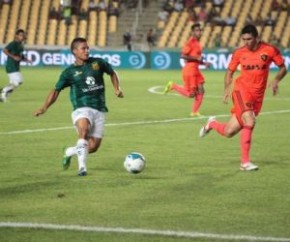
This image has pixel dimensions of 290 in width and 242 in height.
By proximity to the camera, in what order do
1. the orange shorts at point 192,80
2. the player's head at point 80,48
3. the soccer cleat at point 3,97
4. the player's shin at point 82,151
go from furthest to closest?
the soccer cleat at point 3,97, the orange shorts at point 192,80, the player's head at point 80,48, the player's shin at point 82,151

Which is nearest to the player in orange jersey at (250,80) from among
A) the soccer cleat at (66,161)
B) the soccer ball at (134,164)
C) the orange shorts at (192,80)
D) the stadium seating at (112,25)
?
the soccer ball at (134,164)

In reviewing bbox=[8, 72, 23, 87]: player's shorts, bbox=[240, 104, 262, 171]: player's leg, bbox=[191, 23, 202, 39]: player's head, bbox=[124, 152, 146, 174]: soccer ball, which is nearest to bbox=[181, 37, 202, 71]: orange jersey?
bbox=[191, 23, 202, 39]: player's head

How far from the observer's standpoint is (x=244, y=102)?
1295cm

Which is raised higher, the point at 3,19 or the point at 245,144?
the point at 245,144

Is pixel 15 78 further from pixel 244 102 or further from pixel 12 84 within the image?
pixel 244 102

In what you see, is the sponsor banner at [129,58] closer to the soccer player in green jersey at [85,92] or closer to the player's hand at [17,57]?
the player's hand at [17,57]

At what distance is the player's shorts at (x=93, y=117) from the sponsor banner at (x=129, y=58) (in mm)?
37054

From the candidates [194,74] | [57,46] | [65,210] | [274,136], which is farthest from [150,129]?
[57,46]

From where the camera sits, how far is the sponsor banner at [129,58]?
49.3 m

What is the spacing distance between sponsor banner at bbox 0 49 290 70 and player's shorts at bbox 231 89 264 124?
118 ft

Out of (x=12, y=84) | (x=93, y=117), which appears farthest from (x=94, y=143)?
(x=12, y=84)

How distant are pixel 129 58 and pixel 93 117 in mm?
38159

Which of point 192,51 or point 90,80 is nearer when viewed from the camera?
point 90,80

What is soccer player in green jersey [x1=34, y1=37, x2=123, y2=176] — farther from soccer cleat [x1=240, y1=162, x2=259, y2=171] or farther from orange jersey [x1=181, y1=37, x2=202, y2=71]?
orange jersey [x1=181, y1=37, x2=202, y2=71]
